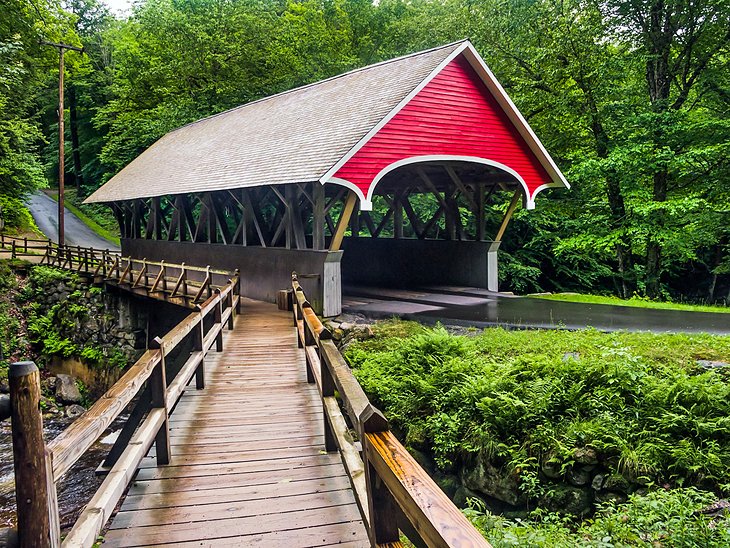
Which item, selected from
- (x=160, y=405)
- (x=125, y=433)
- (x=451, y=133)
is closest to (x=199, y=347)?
(x=125, y=433)

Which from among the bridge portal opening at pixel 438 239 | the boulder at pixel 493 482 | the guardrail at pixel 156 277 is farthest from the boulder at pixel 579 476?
the bridge portal opening at pixel 438 239

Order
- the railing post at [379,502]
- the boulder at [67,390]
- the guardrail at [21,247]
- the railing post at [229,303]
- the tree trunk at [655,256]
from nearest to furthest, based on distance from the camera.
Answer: the railing post at [379,502] < the railing post at [229,303] < the boulder at [67,390] < the tree trunk at [655,256] < the guardrail at [21,247]

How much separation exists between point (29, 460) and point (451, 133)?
10.9 meters

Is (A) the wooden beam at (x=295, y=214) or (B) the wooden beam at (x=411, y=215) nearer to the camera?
(A) the wooden beam at (x=295, y=214)

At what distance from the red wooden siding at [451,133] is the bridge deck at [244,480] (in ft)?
17.2

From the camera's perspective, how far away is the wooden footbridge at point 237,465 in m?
2.09

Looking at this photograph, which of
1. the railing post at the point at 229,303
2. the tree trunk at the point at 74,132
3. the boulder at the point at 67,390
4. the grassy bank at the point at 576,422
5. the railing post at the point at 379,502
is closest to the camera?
the railing post at the point at 379,502

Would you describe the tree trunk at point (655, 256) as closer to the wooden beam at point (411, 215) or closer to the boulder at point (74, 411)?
the wooden beam at point (411, 215)

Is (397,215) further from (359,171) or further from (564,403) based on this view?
(564,403)

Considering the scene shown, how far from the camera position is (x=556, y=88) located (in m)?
18.5

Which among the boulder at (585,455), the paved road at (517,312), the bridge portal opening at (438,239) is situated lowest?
the boulder at (585,455)

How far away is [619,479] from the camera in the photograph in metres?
5.45

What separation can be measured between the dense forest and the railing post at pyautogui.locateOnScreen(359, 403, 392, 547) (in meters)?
13.9

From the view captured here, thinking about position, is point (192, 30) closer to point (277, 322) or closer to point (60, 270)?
point (60, 270)
